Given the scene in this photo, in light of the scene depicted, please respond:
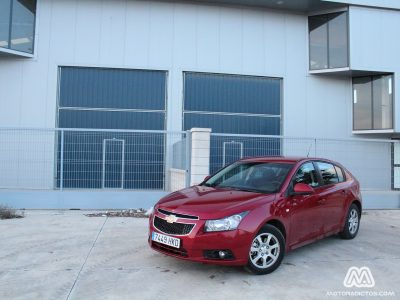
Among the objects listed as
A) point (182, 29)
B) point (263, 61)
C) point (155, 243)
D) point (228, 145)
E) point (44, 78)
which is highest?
point (182, 29)

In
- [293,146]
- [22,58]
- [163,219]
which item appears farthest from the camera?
[22,58]

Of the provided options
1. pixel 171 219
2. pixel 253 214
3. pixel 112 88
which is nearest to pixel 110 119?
pixel 112 88

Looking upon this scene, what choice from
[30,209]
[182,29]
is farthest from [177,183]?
[182,29]

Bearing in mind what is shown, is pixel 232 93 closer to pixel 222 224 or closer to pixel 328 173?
pixel 328 173

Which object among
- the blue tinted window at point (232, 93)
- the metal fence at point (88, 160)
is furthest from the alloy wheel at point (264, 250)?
the blue tinted window at point (232, 93)

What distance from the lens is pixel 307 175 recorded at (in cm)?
606

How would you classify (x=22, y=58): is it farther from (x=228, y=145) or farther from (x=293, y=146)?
(x=293, y=146)

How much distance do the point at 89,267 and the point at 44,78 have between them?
33.9 ft

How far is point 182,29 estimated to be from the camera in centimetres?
1452

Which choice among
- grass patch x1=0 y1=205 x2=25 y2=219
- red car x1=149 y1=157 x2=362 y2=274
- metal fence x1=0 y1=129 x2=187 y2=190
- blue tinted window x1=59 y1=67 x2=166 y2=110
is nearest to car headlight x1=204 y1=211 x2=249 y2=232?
red car x1=149 y1=157 x2=362 y2=274

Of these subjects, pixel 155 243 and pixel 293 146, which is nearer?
pixel 155 243

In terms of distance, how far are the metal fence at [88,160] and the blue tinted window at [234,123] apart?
374 cm

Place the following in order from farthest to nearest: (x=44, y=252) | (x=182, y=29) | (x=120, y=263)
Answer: (x=182, y=29) < (x=44, y=252) < (x=120, y=263)

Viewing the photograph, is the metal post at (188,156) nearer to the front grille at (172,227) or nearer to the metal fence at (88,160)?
the metal fence at (88,160)
